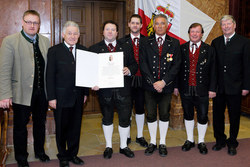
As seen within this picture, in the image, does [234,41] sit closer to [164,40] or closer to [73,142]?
[164,40]

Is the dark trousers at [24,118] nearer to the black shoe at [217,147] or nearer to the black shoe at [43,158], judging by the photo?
the black shoe at [43,158]

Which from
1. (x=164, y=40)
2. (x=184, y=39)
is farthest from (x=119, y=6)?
(x=164, y=40)

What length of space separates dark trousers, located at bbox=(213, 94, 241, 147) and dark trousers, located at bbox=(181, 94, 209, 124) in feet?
0.71

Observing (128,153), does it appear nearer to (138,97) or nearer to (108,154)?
(108,154)

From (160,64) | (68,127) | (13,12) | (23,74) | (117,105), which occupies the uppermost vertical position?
(13,12)

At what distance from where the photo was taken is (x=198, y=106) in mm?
3289

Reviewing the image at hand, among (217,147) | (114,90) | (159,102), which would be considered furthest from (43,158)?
(217,147)

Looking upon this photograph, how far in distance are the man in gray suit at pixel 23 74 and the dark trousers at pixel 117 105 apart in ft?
2.31

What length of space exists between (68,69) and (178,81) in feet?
4.81

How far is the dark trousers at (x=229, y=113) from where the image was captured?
330 centimetres

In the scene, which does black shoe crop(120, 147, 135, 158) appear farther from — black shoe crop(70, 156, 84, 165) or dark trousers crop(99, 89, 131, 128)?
black shoe crop(70, 156, 84, 165)

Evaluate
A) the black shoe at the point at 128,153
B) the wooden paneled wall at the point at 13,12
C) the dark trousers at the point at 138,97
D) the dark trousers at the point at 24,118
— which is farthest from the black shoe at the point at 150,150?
the wooden paneled wall at the point at 13,12

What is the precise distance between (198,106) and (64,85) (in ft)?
5.60

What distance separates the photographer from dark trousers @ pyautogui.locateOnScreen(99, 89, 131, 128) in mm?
3025
